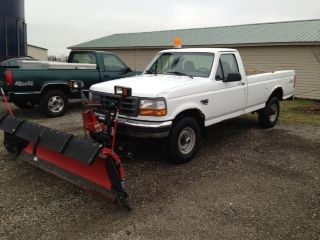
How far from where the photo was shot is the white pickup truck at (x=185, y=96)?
5.56 m

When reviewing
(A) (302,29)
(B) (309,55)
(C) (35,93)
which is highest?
(A) (302,29)

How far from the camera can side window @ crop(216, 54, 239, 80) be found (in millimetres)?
6891

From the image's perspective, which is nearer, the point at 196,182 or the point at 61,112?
the point at 196,182

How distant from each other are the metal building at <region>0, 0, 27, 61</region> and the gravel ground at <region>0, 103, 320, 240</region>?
1229 cm

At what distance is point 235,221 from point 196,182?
3.99 feet

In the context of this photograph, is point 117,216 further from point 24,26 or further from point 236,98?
point 24,26

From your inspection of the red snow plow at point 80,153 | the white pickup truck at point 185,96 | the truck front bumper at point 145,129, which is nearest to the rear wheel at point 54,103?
the white pickup truck at point 185,96

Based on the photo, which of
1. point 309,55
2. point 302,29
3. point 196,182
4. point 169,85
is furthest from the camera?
point 302,29

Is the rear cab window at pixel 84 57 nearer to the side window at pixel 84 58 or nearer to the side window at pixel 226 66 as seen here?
the side window at pixel 84 58

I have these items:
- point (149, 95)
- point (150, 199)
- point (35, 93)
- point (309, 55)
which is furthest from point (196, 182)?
point (309, 55)

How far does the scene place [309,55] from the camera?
16.1 metres

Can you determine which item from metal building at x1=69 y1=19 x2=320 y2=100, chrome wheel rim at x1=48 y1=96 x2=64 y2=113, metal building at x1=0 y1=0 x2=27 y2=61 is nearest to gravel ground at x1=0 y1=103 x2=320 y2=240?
chrome wheel rim at x1=48 y1=96 x2=64 y2=113

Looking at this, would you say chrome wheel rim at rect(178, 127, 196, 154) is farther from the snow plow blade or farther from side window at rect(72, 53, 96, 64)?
side window at rect(72, 53, 96, 64)

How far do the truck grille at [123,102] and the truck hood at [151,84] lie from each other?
0.08 m
